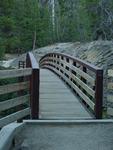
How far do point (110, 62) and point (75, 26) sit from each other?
126 feet

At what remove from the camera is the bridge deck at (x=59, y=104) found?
32.4 feet

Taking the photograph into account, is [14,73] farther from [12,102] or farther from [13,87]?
[12,102]

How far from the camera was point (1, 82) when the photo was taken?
36.1 ft

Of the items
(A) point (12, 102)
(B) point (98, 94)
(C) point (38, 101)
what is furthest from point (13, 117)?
(B) point (98, 94)

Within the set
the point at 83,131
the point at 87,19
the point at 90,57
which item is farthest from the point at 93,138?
the point at 87,19

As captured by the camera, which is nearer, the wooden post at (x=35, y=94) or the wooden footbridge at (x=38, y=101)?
the wooden footbridge at (x=38, y=101)

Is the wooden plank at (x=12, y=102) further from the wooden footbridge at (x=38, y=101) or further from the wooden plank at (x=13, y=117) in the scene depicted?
the wooden plank at (x=13, y=117)

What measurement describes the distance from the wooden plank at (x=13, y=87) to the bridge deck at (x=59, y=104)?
2.37 ft

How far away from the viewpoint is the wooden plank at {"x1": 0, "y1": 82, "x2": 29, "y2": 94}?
8.68 meters

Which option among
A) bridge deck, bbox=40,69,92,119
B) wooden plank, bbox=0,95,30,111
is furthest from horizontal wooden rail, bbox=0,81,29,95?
bridge deck, bbox=40,69,92,119

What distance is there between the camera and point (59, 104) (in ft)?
36.7

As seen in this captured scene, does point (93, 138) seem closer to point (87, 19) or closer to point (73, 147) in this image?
point (73, 147)

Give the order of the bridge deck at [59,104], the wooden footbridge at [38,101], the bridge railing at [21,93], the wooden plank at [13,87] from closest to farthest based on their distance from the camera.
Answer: the wooden plank at [13,87] < the bridge railing at [21,93] < the wooden footbridge at [38,101] < the bridge deck at [59,104]

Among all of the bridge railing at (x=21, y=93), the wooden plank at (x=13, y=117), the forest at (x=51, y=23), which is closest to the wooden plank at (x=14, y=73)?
the bridge railing at (x=21, y=93)
